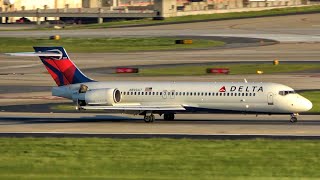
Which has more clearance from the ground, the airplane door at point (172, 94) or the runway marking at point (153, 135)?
the airplane door at point (172, 94)

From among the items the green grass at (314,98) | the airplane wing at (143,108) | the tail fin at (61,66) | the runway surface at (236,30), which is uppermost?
the tail fin at (61,66)

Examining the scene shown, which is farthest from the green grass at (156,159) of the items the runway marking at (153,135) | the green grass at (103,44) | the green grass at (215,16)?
the green grass at (215,16)

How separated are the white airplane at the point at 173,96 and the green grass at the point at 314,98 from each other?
654cm

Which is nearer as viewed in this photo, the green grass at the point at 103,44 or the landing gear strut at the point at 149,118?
the landing gear strut at the point at 149,118

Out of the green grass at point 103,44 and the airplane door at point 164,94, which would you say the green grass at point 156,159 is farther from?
the green grass at point 103,44

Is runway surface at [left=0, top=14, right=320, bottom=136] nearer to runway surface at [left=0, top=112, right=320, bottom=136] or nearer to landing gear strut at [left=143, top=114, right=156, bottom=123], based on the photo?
runway surface at [left=0, top=112, right=320, bottom=136]

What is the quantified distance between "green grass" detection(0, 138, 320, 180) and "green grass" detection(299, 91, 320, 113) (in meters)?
18.1

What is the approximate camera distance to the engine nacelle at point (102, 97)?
5972cm

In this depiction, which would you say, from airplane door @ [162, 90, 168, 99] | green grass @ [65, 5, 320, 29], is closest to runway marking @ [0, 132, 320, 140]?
airplane door @ [162, 90, 168, 99]

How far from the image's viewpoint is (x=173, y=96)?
59.5m

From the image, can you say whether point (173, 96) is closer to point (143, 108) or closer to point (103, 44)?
point (143, 108)

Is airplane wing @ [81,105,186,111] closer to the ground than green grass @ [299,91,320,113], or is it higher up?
higher up

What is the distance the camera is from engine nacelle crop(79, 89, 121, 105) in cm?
5972

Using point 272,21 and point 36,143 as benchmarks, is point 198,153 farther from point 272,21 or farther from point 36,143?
point 272,21
